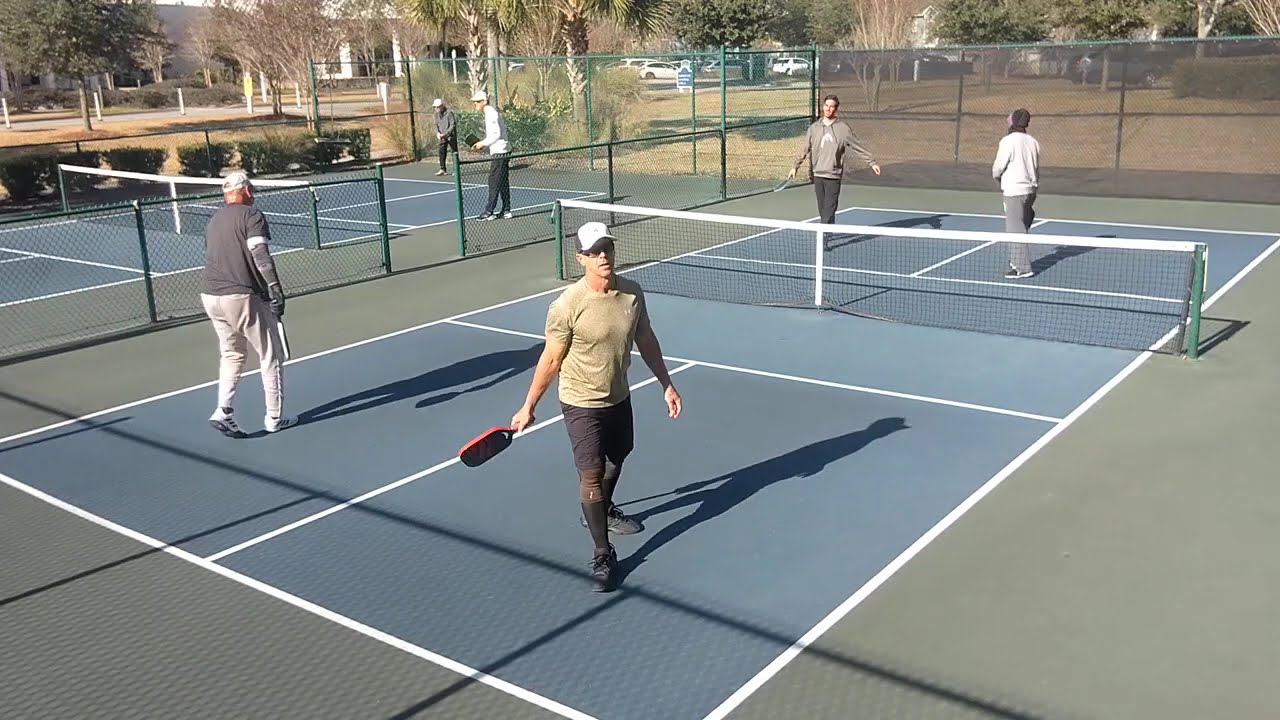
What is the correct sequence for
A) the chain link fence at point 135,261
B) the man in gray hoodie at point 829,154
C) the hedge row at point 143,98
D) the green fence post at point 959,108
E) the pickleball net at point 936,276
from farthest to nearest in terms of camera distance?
the hedge row at point 143,98 < the green fence post at point 959,108 < the man in gray hoodie at point 829,154 < the chain link fence at point 135,261 < the pickleball net at point 936,276

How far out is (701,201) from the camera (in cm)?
1986

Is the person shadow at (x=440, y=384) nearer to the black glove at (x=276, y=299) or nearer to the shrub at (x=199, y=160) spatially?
the black glove at (x=276, y=299)

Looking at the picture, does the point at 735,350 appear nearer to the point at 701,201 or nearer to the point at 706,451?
the point at 706,451

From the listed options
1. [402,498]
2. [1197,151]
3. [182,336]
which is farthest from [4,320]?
[1197,151]

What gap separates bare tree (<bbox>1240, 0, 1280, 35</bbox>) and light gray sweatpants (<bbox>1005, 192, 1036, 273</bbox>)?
20707 mm

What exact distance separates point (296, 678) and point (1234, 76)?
2237 cm

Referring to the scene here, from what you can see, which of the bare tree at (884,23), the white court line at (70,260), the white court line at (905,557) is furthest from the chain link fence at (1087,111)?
the white court line at (70,260)

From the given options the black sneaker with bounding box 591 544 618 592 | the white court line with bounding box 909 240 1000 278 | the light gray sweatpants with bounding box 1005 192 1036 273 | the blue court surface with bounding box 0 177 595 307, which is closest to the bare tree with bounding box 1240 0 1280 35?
the white court line with bounding box 909 240 1000 278

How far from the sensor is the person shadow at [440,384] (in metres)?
9.22

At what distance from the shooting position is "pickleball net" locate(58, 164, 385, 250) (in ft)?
53.2

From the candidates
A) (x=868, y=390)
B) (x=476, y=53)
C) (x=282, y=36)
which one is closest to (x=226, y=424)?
(x=868, y=390)

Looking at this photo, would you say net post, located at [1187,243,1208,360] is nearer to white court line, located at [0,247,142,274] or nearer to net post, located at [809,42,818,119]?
white court line, located at [0,247,142,274]

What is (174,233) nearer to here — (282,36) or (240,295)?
(240,295)

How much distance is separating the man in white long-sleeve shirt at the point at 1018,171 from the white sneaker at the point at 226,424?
8.51 meters
